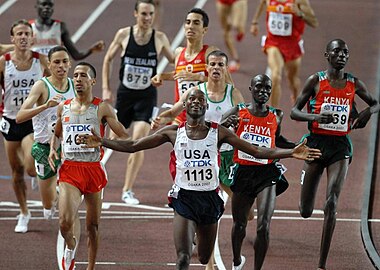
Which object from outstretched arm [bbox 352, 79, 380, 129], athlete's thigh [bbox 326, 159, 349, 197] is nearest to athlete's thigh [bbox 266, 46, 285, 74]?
outstretched arm [bbox 352, 79, 380, 129]

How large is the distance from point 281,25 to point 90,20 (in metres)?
7.46

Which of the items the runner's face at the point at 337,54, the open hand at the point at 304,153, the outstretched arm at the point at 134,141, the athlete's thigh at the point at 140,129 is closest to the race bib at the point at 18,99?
the athlete's thigh at the point at 140,129

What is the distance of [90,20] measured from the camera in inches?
1033

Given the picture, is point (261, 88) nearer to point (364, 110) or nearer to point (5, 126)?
point (364, 110)

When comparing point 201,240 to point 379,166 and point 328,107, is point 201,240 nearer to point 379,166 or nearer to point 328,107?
point 328,107

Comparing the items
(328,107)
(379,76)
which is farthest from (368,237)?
(379,76)

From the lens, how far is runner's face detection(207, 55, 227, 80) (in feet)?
44.0

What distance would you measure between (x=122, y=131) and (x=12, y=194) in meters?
4.21

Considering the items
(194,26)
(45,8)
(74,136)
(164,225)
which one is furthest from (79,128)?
(45,8)

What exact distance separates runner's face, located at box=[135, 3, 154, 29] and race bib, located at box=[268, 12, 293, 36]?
341 centimetres

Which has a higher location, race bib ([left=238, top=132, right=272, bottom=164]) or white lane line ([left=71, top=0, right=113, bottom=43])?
race bib ([left=238, top=132, right=272, bottom=164])

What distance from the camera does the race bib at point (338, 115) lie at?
532 inches

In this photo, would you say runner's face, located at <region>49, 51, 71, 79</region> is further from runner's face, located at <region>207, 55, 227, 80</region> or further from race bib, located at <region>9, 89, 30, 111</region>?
runner's face, located at <region>207, 55, 227, 80</region>

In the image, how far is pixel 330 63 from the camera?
13469mm
